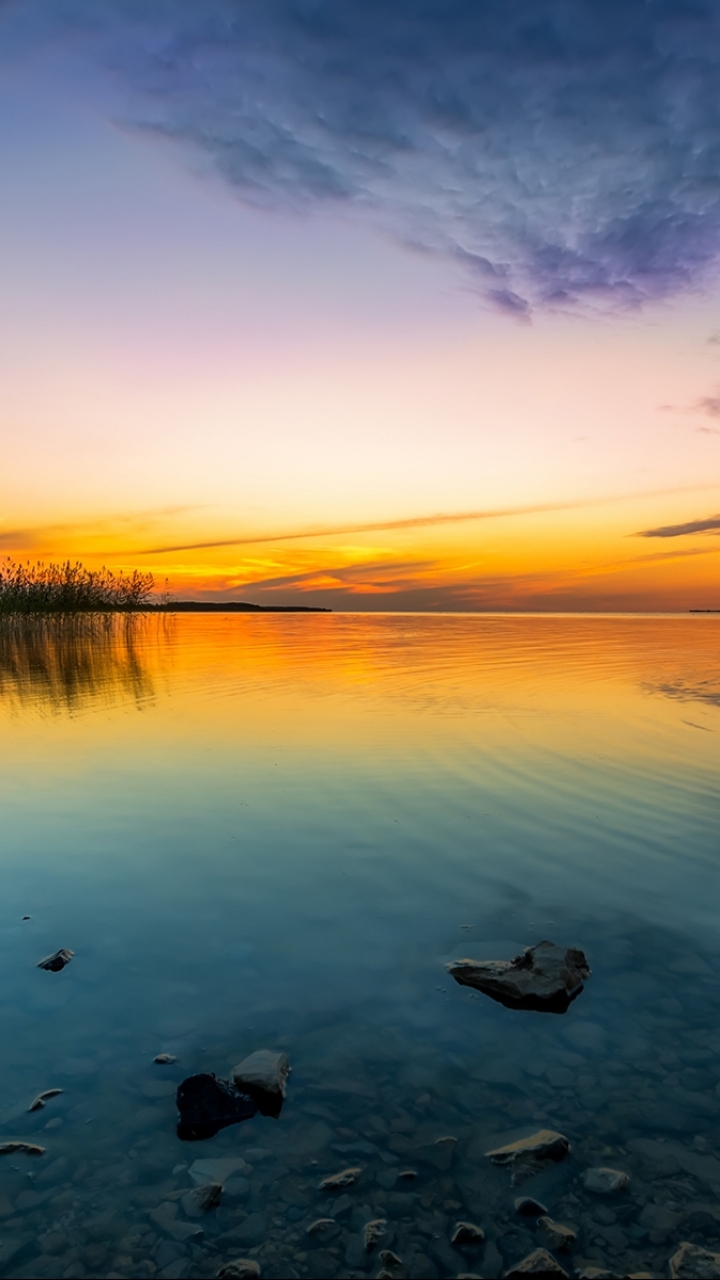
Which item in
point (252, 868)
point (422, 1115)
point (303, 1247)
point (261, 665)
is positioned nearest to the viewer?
point (303, 1247)

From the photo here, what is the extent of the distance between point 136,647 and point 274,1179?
160 feet

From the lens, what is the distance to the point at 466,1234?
4062mm

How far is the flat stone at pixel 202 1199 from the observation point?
4227 mm

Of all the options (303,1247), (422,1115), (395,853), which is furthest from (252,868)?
(303,1247)

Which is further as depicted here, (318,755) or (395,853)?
(318,755)

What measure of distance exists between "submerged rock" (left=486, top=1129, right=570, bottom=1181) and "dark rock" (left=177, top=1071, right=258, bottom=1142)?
5.58 feet

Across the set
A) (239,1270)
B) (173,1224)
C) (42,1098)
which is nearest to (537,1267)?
(239,1270)

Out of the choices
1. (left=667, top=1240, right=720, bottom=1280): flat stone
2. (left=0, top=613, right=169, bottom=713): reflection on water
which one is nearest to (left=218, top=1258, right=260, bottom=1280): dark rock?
(left=667, top=1240, right=720, bottom=1280): flat stone

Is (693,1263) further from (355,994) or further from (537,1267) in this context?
(355,994)

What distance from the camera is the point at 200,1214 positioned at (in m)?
4.20

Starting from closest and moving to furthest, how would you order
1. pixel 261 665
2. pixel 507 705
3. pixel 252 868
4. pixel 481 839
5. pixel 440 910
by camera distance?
pixel 440 910
pixel 252 868
pixel 481 839
pixel 507 705
pixel 261 665

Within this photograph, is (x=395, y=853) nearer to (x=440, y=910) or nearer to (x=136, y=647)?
(x=440, y=910)

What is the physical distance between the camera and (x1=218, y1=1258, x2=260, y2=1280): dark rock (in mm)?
3797

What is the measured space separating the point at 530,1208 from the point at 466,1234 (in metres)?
0.45
